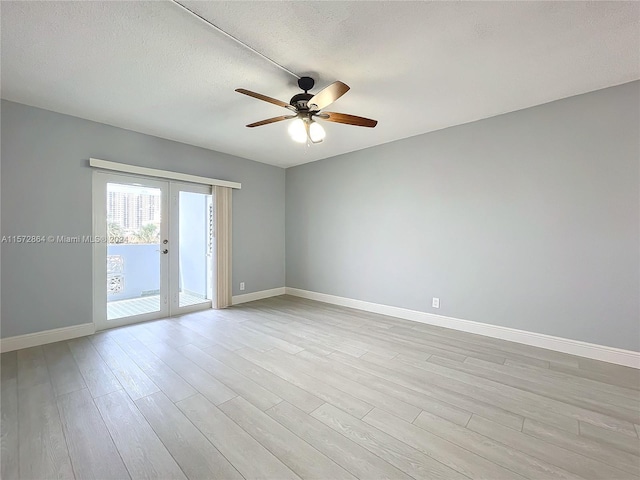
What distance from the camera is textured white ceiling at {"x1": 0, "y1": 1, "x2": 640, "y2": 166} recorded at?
5.77ft

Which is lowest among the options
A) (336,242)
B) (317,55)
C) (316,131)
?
(336,242)

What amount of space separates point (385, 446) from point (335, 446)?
0.98ft

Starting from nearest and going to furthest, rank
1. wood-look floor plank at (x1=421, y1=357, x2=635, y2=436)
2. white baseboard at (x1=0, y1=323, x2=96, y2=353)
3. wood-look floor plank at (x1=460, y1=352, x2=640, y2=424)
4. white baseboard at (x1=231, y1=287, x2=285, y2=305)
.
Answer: wood-look floor plank at (x1=421, y1=357, x2=635, y2=436)
wood-look floor plank at (x1=460, y1=352, x2=640, y2=424)
white baseboard at (x1=0, y1=323, x2=96, y2=353)
white baseboard at (x1=231, y1=287, x2=285, y2=305)

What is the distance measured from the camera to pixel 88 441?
5.33ft

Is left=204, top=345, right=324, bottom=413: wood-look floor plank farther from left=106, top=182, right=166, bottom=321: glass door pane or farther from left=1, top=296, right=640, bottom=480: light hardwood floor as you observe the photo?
left=106, top=182, right=166, bottom=321: glass door pane

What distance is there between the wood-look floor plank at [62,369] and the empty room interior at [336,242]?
45mm

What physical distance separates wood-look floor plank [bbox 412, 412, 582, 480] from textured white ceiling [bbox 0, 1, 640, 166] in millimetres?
2707

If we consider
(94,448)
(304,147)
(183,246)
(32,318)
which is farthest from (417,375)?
(32,318)

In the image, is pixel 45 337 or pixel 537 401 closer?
pixel 537 401

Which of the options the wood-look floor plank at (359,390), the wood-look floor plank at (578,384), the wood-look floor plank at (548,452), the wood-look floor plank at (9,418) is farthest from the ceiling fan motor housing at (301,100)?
the wood-look floor plank at (578,384)

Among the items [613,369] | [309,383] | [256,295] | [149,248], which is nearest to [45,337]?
[149,248]

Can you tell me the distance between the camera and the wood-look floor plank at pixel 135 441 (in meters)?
1.43

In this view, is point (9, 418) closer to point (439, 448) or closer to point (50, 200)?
point (50, 200)

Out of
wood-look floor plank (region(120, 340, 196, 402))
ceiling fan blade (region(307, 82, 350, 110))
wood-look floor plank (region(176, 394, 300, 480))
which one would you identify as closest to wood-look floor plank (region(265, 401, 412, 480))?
wood-look floor plank (region(176, 394, 300, 480))
